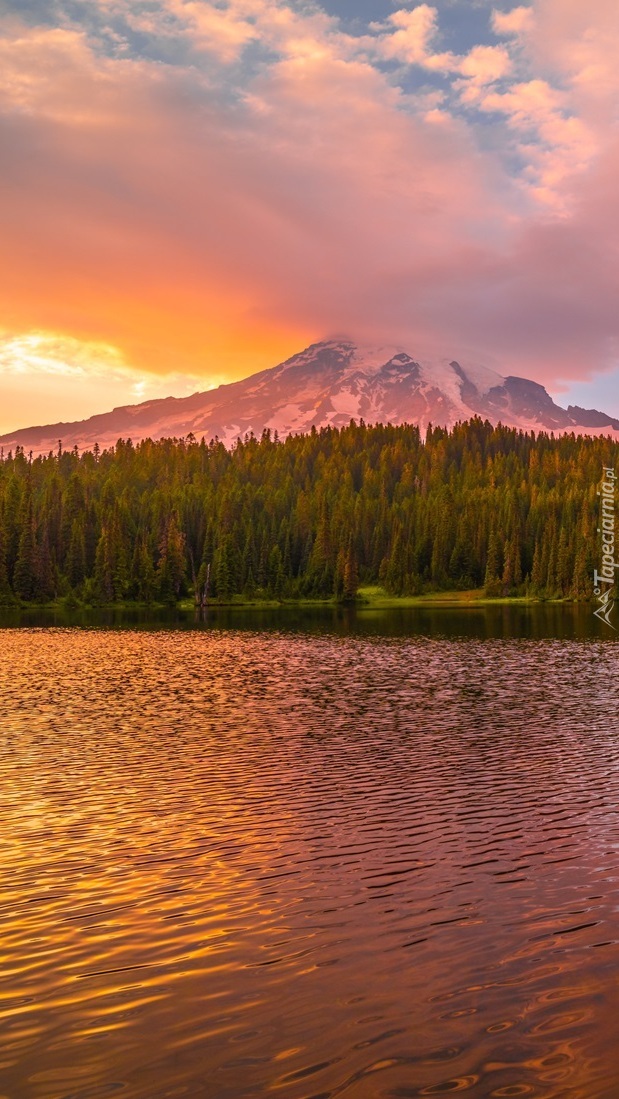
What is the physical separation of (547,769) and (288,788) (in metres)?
10.2

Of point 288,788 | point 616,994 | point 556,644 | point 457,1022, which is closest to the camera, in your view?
point 457,1022

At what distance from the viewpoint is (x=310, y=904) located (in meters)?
18.8

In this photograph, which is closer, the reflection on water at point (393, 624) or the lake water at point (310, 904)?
the lake water at point (310, 904)

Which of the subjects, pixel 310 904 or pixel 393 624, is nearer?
pixel 310 904

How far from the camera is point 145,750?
36.1m

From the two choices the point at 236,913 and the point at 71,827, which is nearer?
the point at 236,913

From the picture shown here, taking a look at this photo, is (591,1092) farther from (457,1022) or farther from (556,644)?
(556,644)

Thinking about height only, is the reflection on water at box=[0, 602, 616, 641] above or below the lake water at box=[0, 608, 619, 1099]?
below

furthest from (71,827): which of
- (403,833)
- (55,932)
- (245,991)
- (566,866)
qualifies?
(566,866)

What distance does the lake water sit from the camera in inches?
494

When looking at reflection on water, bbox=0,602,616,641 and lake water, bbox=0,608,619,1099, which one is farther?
reflection on water, bbox=0,602,616,641

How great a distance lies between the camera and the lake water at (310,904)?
41.1 feet

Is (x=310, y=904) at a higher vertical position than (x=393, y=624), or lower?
higher

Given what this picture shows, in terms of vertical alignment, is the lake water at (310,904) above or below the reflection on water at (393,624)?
above
